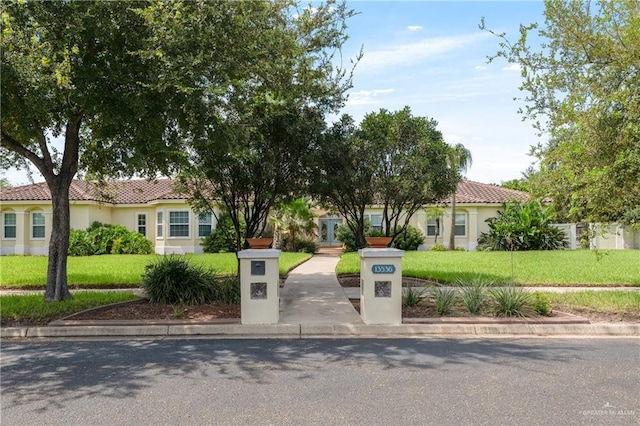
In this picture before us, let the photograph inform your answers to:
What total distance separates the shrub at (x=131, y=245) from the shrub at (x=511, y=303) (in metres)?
21.4

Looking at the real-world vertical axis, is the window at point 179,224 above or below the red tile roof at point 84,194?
below

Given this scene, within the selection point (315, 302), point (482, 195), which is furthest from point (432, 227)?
point (315, 302)

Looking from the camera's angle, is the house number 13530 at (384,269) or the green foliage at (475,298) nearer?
the house number 13530 at (384,269)

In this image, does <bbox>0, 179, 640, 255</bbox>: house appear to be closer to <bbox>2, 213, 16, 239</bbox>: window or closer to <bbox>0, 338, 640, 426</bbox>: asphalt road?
<bbox>2, 213, 16, 239</bbox>: window

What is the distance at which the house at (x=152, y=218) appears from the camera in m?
27.3

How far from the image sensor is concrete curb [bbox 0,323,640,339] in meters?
8.20

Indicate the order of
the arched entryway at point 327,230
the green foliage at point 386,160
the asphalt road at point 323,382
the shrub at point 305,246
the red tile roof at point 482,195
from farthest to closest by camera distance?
the arched entryway at point 327,230 → the red tile roof at point 482,195 → the shrub at point 305,246 → the green foliage at point 386,160 → the asphalt road at point 323,382

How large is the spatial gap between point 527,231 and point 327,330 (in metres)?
20.3

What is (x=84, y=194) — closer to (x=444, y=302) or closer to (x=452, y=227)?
(x=452, y=227)

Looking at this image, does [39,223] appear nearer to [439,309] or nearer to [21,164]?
[21,164]

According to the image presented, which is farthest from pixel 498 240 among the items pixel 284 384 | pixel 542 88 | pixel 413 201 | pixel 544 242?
pixel 284 384

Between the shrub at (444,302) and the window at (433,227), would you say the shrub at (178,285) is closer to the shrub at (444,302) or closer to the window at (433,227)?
the shrub at (444,302)

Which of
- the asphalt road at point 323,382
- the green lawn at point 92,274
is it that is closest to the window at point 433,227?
the green lawn at point 92,274

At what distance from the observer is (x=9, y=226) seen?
91.5ft
